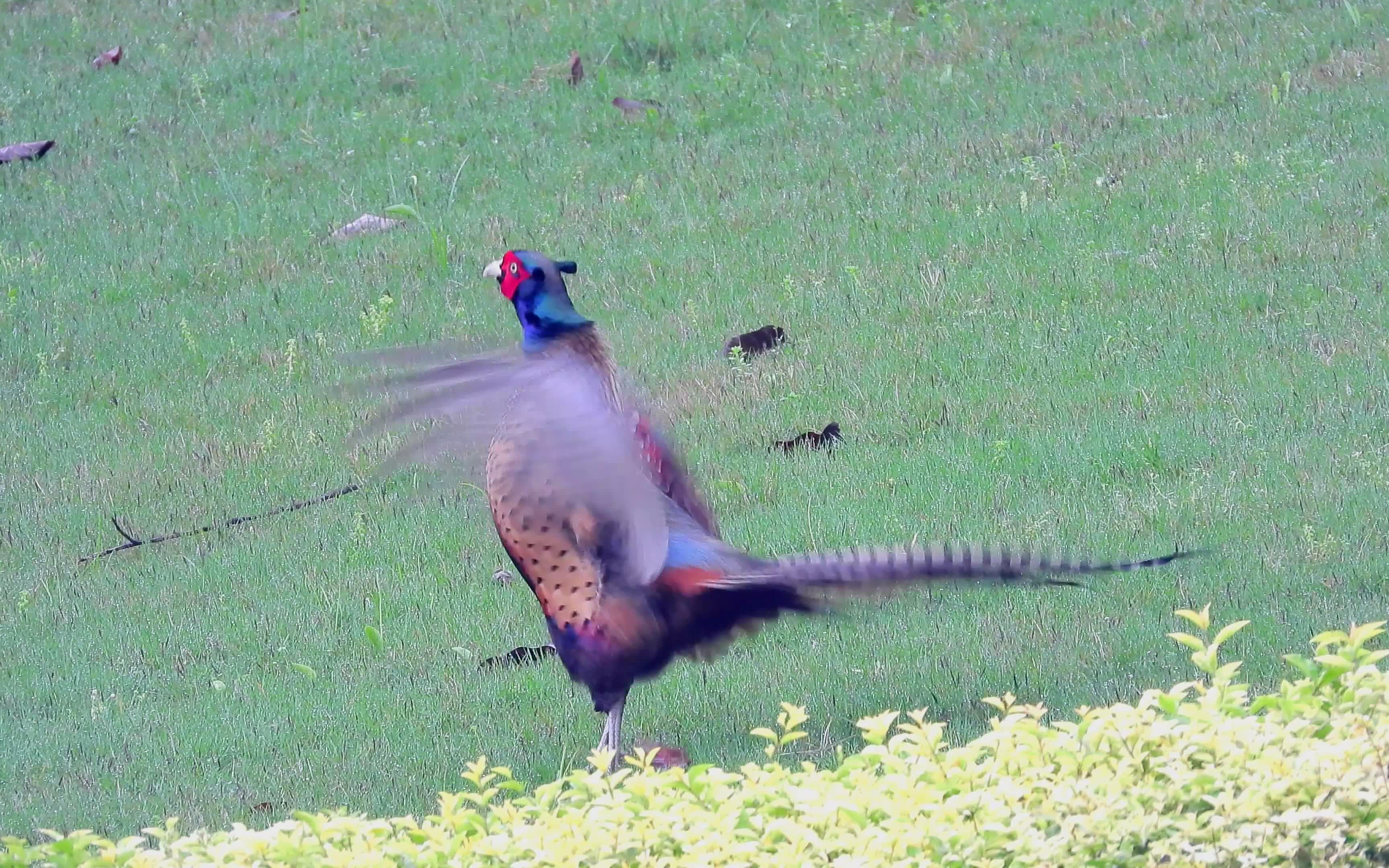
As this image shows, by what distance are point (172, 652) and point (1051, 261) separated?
16.2 feet

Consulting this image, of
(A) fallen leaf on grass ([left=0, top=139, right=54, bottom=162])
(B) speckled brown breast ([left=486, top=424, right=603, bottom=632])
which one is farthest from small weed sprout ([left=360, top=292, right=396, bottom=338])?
(B) speckled brown breast ([left=486, top=424, right=603, bottom=632])

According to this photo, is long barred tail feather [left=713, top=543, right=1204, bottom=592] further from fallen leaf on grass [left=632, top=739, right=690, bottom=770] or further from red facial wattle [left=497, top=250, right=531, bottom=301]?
red facial wattle [left=497, top=250, right=531, bottom=301]

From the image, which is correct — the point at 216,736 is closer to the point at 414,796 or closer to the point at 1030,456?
the point at 414,796

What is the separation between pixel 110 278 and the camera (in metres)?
11.2

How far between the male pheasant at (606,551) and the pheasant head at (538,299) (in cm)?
19

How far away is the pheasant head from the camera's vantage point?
223 inches

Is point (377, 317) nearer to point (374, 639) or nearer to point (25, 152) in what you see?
point (374, 639)

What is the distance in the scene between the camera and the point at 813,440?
8.23 metres

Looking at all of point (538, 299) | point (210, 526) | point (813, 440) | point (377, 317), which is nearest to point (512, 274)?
point (538, 299)

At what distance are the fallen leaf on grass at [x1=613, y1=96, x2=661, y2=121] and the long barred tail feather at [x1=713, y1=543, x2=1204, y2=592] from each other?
771 centimetres

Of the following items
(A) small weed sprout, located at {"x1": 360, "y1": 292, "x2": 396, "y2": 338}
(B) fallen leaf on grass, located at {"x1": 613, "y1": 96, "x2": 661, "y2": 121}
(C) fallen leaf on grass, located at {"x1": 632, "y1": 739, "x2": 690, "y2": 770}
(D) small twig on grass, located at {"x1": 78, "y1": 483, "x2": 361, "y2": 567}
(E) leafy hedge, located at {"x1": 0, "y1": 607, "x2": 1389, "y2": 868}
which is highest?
(E) leafy hedge, located at {"x1": 0, "y1": 607, "x2": 1389, "y2": 868}

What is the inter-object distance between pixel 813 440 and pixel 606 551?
3147 millimetres

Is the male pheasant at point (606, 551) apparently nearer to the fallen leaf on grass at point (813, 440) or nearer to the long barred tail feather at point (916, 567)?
the long barred tail feather at point (916, 567)

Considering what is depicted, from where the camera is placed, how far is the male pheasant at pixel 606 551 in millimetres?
5023
